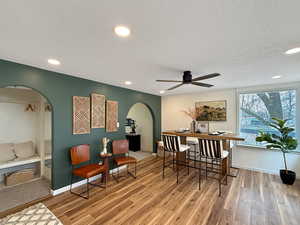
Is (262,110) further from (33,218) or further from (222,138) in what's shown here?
(33,218)

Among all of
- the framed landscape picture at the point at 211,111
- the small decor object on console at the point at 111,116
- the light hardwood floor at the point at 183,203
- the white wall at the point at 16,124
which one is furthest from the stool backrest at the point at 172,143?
the white wall at the point at 16,124

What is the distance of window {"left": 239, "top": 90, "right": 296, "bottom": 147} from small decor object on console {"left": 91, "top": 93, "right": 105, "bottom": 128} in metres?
4.04

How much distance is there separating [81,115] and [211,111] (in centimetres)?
390

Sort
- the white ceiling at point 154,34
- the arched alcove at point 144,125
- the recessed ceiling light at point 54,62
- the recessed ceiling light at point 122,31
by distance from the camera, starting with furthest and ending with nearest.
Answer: the arched alcove at point 144,125 → the recessed ceiling light at point 54,62 → the recessed ceiling light at point 122,31 → the white ceiling at point 154,34


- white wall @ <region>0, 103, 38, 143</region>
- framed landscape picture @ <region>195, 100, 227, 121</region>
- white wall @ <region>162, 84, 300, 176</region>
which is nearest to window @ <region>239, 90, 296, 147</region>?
white wall @ <region>162, 84, 300, 176</region>

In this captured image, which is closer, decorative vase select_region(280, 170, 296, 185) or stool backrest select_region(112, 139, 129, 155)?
decorative vase select_region(280, 170, 296, 185)

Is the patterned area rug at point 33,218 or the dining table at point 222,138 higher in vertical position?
the dining table at point 222,138

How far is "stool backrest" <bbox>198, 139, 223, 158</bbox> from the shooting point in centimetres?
270

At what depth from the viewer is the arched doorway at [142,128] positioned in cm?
573

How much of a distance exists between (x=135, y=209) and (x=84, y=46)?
8.41 ft

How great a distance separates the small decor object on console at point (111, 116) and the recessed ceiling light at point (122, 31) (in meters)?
2.35

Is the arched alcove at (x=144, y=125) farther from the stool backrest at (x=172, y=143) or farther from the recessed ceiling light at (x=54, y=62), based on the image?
the recessed ceiling light at (x=54, y=62)

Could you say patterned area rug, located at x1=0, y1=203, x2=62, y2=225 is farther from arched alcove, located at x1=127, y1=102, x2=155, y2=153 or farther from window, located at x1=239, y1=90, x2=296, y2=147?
window, located at x1=239, y1=90, x2=296, y2=147

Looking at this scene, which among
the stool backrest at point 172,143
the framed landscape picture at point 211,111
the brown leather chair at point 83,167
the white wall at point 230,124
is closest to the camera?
the brown leather chair at point 83,167
